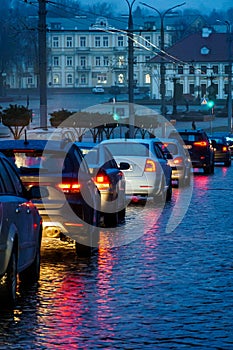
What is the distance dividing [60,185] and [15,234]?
12.0ft

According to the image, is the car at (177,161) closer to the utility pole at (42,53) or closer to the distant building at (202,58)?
the utility pole at (42,53)

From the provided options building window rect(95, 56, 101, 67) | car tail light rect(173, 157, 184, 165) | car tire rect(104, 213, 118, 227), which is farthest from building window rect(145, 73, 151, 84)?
car tire rect(104, 213, 118, 227)

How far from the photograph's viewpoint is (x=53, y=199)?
1474 centimetres

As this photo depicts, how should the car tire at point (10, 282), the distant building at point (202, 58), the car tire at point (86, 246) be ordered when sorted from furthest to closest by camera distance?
the distant building at point (202, 58), the car tire at point (86, 246), the car tire at point (10, 282)

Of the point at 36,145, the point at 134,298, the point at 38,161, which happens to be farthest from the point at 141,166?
the point at 134,298

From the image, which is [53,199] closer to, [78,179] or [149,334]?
[78,179]

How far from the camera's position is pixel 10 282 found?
433 inches

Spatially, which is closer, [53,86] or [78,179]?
[78,179]

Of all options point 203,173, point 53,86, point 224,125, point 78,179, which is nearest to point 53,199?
point 78,179

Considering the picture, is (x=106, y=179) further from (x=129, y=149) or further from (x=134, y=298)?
(x=134, y=298)

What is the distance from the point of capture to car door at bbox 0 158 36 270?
11414 millimetres

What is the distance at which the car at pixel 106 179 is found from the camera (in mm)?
19453

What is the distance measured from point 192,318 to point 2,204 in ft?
6.44

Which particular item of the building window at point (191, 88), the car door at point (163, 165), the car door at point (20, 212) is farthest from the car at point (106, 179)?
the building window at point (191, 88)
